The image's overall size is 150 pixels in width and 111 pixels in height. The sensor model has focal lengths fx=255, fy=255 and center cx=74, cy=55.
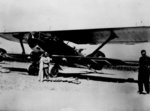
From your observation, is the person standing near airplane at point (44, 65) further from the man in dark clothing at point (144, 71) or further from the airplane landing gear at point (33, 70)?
the man in dark clothing at point (144, 71)

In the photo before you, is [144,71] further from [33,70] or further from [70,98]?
[33,70]

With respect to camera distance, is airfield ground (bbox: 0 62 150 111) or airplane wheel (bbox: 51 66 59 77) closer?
airfield ground (bbox: 0 62 150 111)

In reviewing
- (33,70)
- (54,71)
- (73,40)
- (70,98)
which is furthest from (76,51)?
(70,98)

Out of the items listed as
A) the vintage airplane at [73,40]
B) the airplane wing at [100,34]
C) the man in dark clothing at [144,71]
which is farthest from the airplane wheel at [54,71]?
the man in dark clothing at [144,71]

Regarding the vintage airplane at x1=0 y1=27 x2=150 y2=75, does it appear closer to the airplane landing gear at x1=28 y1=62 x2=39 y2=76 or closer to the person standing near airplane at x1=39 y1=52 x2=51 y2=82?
the airplane landing gear at x1=28 y1=62 x2=39 y2=76

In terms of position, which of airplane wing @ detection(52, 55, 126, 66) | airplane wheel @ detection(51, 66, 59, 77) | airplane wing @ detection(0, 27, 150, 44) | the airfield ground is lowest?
the airfield ground

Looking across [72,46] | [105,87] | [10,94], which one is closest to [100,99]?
[105,87]

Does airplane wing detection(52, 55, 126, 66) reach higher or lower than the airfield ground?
higher

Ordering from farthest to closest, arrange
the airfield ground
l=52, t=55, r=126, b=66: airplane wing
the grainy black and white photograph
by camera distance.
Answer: l=52, t=55, r=126, b=66: airplane wing, the grainy black and white photograph, the airfield ground

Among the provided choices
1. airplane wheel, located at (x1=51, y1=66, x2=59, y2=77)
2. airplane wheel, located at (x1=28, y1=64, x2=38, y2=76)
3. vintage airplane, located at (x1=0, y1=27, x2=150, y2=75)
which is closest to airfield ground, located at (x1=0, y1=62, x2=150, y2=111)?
airplane wheel, located at (x1=51, y1=66, x2=59, y2=77)
